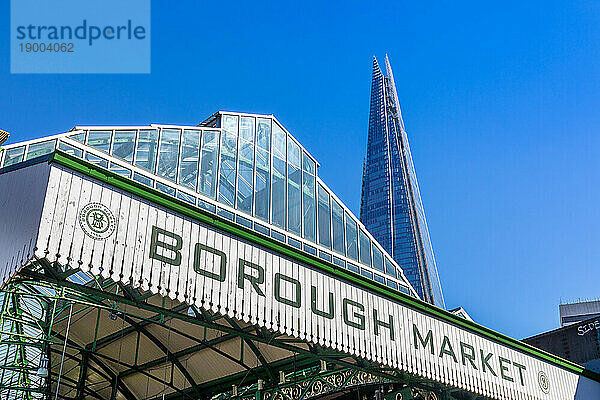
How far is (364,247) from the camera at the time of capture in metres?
19.3

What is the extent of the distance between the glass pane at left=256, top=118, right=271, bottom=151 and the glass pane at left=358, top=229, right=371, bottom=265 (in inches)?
163

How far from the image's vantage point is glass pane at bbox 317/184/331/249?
57.9 feet

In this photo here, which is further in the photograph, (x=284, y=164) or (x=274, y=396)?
(x=274, y=396)

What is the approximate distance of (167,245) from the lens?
10.6 meters

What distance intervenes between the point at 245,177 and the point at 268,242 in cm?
429

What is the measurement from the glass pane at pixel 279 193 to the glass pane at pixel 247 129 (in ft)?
3.19

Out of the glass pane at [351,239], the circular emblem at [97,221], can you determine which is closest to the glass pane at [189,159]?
the circular emblem at [97,221]

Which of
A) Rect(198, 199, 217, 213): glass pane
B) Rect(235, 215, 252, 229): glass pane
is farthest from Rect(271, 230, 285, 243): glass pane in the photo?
Result: Rect(198, 199, 217, 213): glass pane

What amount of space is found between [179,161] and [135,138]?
1188 millimetres

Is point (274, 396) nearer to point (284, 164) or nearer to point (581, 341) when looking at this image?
point (284, 164)

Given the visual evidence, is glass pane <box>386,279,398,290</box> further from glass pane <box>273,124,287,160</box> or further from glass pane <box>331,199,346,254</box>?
glass pane <box>273,124,287,160</box>

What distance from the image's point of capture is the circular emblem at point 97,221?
9.54m

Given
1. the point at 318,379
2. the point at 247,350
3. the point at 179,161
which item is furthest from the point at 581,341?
the point at 179,161

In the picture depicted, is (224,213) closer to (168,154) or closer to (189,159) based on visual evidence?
(189,159)
